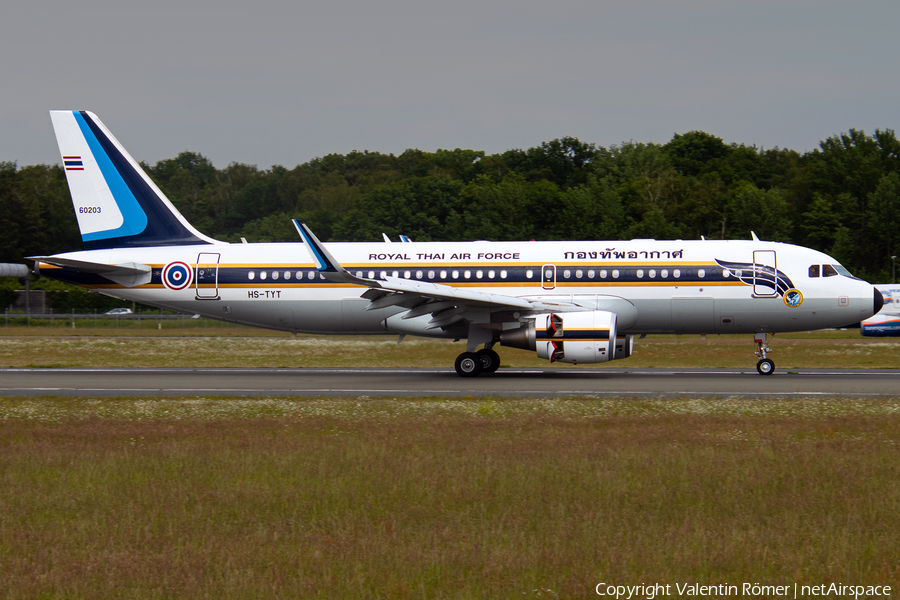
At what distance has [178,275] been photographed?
27719 mm

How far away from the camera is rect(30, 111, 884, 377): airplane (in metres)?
24.4

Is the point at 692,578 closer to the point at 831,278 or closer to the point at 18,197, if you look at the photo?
the point at 831,278

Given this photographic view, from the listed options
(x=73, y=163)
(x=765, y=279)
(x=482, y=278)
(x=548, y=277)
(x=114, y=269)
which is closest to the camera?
(x=765, y=279)

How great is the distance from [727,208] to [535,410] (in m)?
70.1

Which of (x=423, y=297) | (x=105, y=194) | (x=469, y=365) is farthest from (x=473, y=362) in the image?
(x=105, y=194)

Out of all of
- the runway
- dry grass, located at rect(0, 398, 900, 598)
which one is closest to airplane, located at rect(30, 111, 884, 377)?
the runway

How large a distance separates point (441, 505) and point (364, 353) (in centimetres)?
2698

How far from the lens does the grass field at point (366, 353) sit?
3198 centimetres

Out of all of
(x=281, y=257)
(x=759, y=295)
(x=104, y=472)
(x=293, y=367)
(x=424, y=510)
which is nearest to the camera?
(x=424, y=510)

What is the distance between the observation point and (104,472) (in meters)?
11.2

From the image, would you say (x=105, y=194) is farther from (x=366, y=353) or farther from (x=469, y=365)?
(x=469, y=365)

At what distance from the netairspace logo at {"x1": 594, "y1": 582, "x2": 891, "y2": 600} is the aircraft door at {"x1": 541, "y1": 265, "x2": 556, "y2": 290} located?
18971mm

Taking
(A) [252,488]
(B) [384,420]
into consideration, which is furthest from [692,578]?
(B) [384,420]

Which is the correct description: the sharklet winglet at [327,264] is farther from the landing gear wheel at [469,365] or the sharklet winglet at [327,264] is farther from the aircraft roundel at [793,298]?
the aircraft roundel at [793,298]
